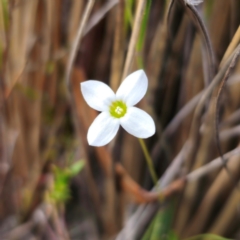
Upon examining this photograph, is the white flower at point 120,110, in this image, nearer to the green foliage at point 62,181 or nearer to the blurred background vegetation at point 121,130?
the blurred background vegetation at point 121,130

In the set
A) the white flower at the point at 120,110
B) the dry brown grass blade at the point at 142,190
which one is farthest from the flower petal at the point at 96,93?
the dry brown grass blade at the point at 142,190

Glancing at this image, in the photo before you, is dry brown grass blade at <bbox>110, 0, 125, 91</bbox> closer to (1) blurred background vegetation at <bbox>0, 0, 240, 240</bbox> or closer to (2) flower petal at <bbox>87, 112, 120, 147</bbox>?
(1) blurred background vegetation at <bbox>0, 0, 240, 240</bbox>

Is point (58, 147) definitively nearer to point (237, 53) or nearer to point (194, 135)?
point (194, 135)

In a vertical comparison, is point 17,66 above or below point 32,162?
above

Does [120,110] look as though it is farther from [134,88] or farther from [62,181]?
[62,181]

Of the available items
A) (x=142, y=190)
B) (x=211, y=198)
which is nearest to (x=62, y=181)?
(x=142, y=190)

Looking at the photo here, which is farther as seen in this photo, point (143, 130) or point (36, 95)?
point (36, 95)

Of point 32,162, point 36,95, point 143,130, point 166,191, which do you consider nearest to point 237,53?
point 143,130
